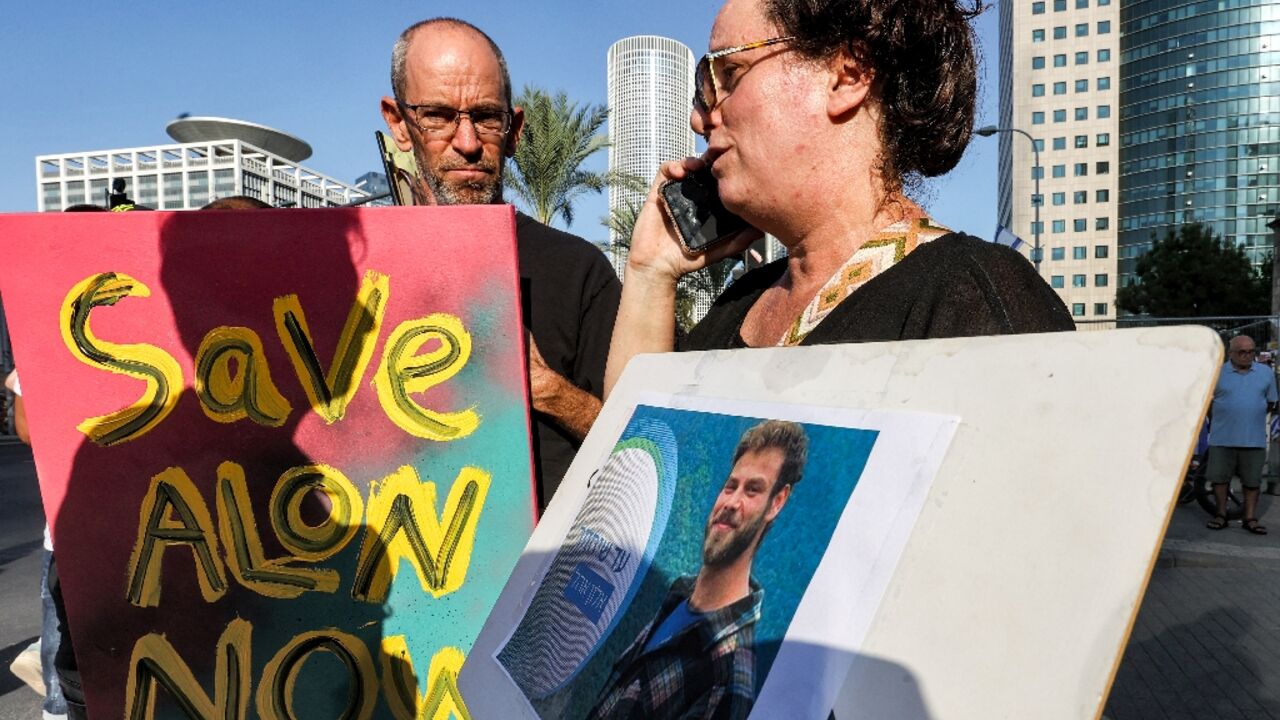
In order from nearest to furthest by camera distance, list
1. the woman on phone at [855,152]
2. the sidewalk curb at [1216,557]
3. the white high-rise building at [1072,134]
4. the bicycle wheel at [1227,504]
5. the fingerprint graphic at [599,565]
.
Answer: the fingerprint graphic at [599,565] < the woman on phone at [855,152] < the sidewalk curb at [1216,557] < the bicycle wheel at [1227,504] < the white high-rise building at [1072,134]

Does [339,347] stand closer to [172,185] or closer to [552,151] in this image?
[552,151]

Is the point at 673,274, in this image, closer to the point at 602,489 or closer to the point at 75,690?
the point at 602,489

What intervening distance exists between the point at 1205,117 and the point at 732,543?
272 feet

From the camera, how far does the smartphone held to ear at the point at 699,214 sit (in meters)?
1.48

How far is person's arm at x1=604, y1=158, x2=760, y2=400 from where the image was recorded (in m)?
1.52

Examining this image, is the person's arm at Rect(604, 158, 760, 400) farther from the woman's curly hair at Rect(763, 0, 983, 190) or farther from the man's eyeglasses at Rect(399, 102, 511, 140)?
the man's eyeglasses at Rect(399, 102, 511, 140)

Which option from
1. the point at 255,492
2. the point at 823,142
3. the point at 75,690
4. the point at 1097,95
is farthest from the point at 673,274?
the point at 1097,95

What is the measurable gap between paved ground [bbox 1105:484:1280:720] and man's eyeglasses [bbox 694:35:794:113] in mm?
2419

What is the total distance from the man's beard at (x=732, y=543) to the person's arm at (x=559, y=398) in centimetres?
80

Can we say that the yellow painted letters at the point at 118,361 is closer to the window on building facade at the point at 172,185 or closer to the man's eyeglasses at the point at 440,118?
the man's eyeglasses at the point at 440,118

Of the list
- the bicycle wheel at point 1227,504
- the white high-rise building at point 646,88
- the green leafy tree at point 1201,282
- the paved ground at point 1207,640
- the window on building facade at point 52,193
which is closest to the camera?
the paved ground at point 1207,640

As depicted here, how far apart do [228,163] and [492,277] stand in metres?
74.6

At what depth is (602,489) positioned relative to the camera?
3.05 ft

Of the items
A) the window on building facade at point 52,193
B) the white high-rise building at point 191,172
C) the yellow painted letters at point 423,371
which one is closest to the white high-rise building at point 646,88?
the white high-rise building at point 191,172
